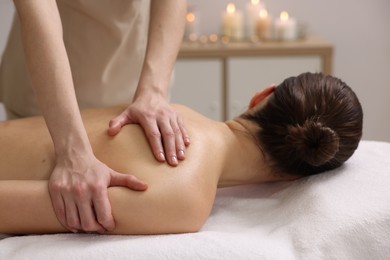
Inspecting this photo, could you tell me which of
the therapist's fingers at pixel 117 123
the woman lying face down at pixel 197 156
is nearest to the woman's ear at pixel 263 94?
the woman lying face down at pixel 197 156

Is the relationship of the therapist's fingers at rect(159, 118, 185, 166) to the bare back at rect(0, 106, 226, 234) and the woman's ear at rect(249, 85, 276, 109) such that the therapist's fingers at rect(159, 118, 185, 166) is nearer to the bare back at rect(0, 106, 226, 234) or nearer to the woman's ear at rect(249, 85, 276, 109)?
the bare back at rect(0, 106, 226, 234)

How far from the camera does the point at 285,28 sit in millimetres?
3883

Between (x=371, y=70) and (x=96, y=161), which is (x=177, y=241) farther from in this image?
(x=371, y=70)

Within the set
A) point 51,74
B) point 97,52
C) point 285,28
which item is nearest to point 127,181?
point 51,74

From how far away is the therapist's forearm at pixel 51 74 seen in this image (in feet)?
4.57

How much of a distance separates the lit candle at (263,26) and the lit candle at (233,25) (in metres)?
0.11

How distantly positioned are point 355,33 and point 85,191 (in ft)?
10.6

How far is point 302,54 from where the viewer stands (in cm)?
375

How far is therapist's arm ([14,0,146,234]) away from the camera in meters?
1.32

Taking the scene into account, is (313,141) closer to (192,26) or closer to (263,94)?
(263,94)

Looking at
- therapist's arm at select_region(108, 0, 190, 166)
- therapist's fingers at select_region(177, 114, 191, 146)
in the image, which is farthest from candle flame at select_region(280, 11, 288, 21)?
therapist's fingers at select_region(177, 114, 191, 146)

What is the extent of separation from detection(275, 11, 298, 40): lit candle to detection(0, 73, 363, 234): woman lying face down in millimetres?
2250

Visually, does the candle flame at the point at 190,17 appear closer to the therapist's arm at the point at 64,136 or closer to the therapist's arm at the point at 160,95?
the therapist's arm at the point at 160,95

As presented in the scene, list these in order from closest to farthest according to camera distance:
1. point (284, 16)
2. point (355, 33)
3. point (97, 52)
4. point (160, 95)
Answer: point (160, 95) < point (97, 52) < point (284, 16) < point (355, 33)
